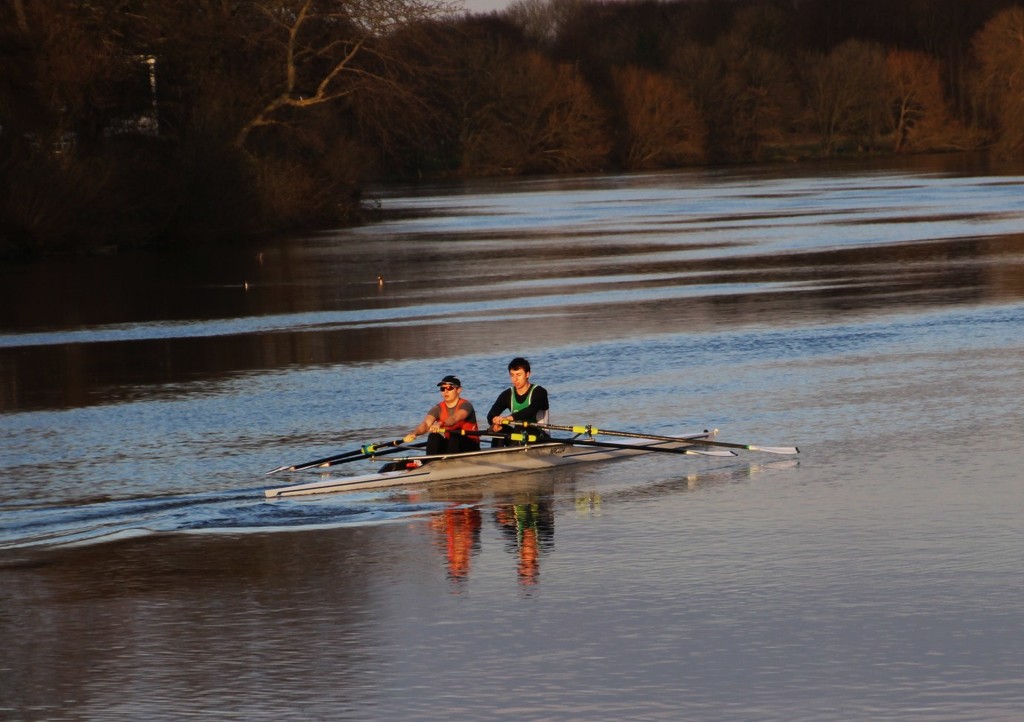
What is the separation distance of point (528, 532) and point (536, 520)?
1.43ft

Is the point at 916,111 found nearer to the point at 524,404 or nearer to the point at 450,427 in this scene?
the point at 524,404

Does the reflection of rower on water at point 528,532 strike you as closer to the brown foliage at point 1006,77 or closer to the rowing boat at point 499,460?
the rowing boat at point 499,460

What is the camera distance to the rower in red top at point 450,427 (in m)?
14.2

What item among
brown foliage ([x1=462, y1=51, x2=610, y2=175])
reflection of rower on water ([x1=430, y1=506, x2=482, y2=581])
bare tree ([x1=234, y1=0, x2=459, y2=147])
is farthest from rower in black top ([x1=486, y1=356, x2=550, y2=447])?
brown foliage ([x1=462, y1=51, x2=610, y2=175])

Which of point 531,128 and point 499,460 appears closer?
point 499,460

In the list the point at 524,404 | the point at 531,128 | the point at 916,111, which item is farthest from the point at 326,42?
the point at 916,111

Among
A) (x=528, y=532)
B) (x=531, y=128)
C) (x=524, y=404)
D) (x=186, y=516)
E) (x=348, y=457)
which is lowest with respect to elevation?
(x=528, y=532)

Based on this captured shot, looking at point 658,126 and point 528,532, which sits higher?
point 658,126

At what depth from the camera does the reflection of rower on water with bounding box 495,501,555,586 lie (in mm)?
10742

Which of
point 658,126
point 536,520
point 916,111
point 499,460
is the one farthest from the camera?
point 916,111

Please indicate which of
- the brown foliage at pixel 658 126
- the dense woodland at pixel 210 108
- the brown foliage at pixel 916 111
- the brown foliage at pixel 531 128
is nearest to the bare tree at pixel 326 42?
the dense woodland at pixel 210 108

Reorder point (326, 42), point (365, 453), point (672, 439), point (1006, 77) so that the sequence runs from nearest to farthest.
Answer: point (365, 453)
point (672, 439)
point (326, 42)
point (1006, 77)

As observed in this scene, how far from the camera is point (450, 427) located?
14281mm

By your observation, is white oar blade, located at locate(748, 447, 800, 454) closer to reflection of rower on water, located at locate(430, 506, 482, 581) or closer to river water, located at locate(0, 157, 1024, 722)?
river water, located at locate(0, 157, 1024, 722)
